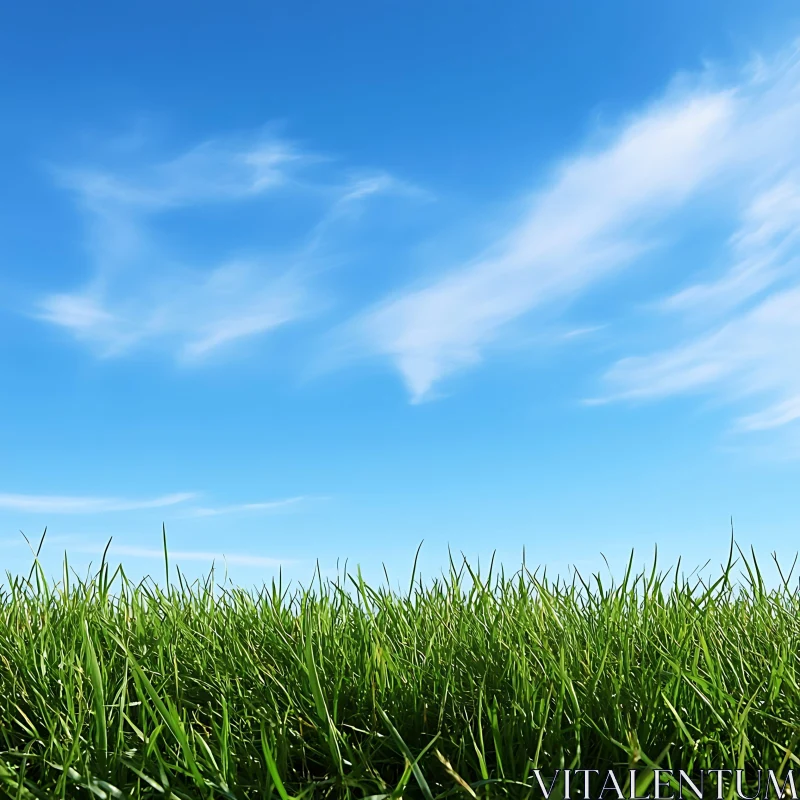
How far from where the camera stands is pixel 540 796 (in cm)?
210

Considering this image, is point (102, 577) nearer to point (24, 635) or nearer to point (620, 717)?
point (24, 635)

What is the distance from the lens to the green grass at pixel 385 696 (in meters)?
2.17

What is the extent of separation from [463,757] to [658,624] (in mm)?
1021

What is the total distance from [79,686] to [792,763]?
6.71 ft

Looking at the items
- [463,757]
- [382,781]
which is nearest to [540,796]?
[463,757]

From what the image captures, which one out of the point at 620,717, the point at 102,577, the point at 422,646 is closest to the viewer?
the point at 620,717

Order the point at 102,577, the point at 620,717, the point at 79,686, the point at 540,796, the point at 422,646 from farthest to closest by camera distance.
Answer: the point at 102,577 < the point at 422,646 < the point at 79,686 < the point at 620,717 < the point at 540,796

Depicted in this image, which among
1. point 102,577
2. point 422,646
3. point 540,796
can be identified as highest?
point 102,577

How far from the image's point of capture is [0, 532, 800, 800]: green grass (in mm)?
2174

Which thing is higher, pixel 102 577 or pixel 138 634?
pixel 102 577

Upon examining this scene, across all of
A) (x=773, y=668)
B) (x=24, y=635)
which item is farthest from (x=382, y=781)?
(x=24, y=635)

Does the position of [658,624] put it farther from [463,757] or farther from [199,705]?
[199,705]

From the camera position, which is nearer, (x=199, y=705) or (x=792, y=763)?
(x=792, y=763)

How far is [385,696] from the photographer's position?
2.50 m
